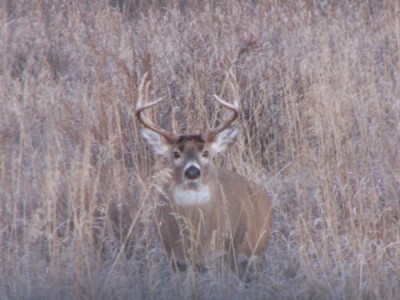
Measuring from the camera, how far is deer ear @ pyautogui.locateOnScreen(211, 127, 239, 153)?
22.0 feet

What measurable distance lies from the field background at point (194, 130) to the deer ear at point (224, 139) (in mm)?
502

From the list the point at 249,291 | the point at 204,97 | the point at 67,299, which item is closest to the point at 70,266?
the point at 67,299

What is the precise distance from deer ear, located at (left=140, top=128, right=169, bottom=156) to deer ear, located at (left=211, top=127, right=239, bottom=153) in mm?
290

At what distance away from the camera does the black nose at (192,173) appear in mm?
6418

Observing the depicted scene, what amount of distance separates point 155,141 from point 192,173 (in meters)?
0.42

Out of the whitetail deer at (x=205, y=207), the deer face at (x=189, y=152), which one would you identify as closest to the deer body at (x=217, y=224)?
the whitetail deer at (x=205, y=207)

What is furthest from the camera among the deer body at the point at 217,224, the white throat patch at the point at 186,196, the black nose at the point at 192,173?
the white throat patch at the point at 186,196

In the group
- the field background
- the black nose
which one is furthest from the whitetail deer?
the field background

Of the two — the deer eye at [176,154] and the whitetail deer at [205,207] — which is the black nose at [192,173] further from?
the deer eye at [176,154]

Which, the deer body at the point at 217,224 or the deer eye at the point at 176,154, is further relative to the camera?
the deer eye at the point at 176,154

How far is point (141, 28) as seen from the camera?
32.8 ft

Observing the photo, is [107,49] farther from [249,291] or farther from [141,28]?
[249,291]

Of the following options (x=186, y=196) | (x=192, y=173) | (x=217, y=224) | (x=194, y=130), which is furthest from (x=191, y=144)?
(x=194, y=130)

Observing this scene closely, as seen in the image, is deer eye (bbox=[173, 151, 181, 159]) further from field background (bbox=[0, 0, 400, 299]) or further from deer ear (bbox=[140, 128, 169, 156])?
field background (bbox=[0, 0, 400, 299])
